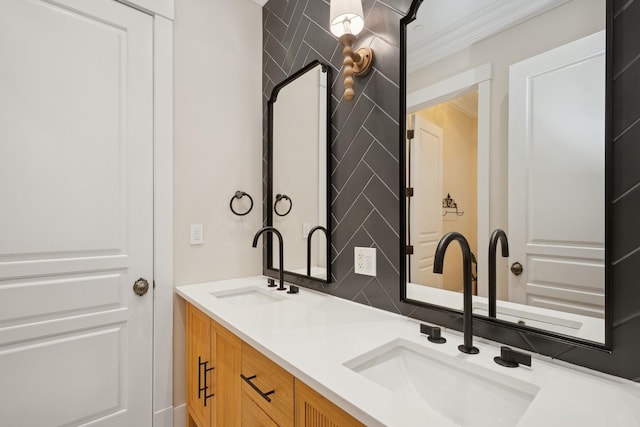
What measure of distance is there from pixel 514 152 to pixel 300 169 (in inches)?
41.3

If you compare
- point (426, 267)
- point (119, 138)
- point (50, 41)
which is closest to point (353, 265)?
point (426, 267)

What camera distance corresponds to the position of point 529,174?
923 mm

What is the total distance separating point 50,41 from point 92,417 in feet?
5.59

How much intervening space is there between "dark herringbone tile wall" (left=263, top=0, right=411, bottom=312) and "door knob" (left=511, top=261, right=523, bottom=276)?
1.36ft

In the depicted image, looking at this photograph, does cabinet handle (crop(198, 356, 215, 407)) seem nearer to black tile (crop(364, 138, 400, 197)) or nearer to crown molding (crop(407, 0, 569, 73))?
black tile (crop(364, 138, 400, 197))

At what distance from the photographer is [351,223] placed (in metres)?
1.47

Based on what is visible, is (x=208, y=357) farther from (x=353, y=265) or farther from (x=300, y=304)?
(x=353, y=265)

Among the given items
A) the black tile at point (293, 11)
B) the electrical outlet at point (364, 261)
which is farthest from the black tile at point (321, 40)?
the electrical outlet at point (364, 261)

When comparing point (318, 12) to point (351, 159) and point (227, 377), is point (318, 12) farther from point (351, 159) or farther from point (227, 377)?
point (227, 377)

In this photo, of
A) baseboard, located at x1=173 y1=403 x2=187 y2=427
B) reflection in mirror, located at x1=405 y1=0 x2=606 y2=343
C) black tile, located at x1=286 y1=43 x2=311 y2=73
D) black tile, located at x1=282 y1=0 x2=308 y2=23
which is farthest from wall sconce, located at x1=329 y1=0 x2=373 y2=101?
baseboard, located at x1=173 y1=403 x2=187 y2=427

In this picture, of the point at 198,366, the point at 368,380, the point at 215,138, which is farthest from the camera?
the point at 215,138

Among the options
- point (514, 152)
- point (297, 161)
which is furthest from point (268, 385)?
point (297, 161)

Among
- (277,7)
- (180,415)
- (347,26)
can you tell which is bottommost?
(180,415)

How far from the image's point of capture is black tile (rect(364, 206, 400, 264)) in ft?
4.19
